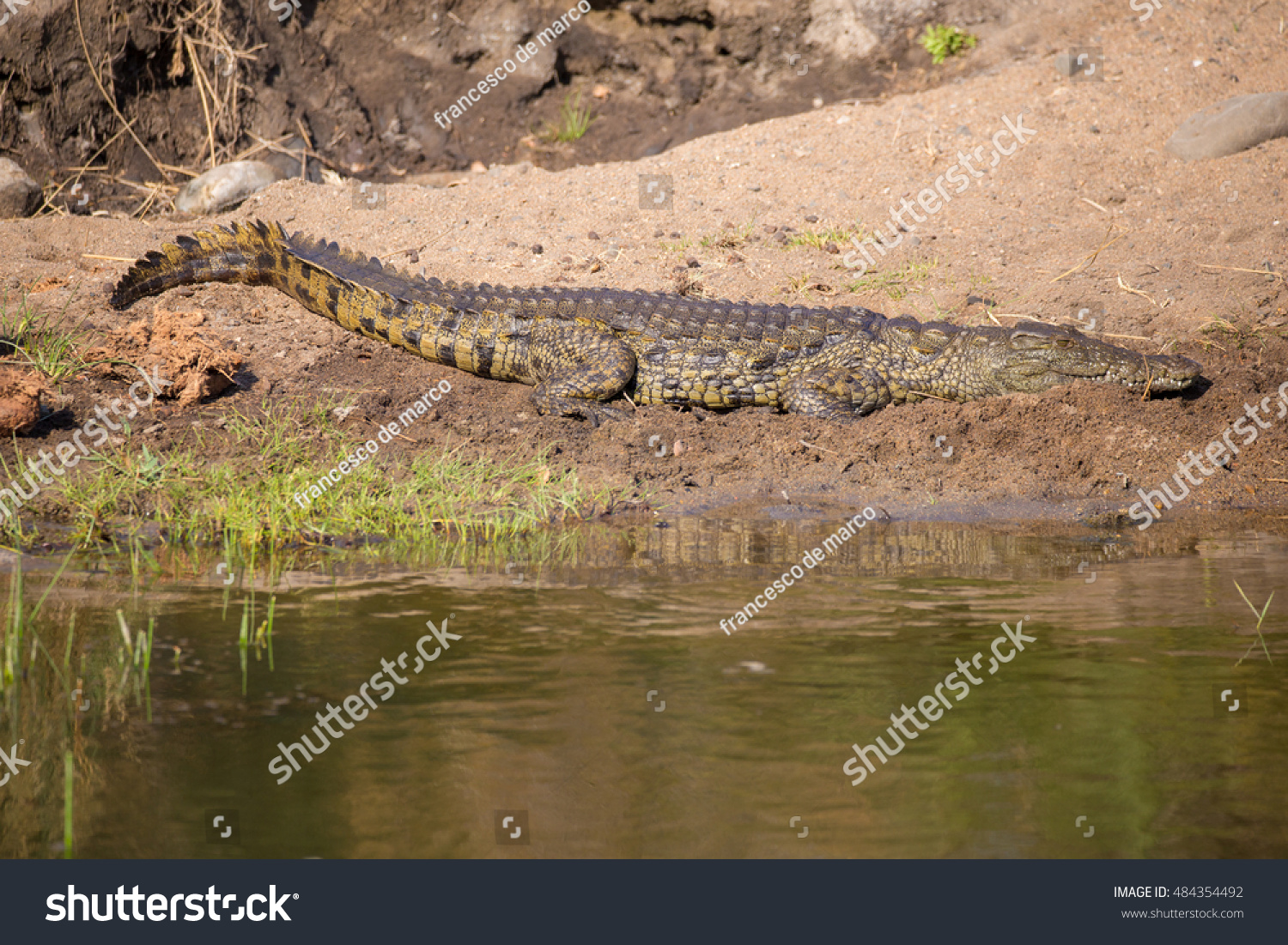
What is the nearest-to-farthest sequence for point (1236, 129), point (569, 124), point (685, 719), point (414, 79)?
point (685, 719) → point (1236, 129) → point (569, 124) → point (414, 79)

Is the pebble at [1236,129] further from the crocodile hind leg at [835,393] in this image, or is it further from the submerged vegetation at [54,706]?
the submerged vegetation at [54,706]

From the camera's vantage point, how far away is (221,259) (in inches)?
291

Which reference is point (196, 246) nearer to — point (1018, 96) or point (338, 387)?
point (338, 387)

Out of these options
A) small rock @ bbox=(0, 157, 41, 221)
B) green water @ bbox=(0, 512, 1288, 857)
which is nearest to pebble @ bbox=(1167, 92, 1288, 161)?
green water @ bbox=(0, 512, 1288, 857)

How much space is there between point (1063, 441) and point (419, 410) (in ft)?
11.3

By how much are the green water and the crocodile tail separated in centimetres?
397

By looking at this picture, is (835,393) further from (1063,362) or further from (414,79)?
(414,79)

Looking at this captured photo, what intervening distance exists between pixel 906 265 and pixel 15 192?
6940 millimetres

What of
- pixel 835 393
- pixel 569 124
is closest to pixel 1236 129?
pixel 835 393

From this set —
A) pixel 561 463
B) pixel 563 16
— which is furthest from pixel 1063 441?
pixel 563 16

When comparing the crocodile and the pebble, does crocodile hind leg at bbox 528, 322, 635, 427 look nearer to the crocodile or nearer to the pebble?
the crocodile

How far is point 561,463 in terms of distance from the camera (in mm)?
5355

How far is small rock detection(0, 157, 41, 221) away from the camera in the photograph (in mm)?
Result: 8578

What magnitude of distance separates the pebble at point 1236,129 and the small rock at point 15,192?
Answer: 9176 millimetres
